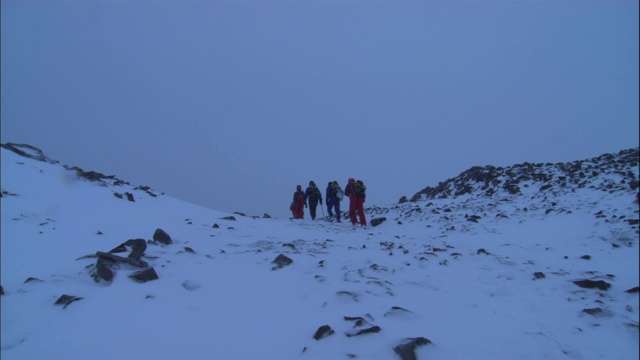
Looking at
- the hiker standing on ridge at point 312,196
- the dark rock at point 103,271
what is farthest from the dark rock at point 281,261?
the hiker standing on ridge at point 312,196

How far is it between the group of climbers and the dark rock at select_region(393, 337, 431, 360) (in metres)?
11.9

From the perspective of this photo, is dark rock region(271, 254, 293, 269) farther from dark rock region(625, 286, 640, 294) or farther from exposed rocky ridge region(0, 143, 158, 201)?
exposed rocky ridge region(0, 143, 158, 201)

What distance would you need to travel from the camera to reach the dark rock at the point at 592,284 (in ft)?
20.8

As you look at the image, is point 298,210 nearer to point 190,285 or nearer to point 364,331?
point 190,285

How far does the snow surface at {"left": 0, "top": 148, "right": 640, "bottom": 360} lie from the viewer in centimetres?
448

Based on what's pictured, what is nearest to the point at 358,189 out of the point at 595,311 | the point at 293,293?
the point at 293,293

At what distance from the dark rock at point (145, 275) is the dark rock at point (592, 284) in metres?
6.76

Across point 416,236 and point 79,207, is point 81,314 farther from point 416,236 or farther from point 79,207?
point 416,236

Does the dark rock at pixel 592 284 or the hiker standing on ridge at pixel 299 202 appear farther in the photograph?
the hiker standing on ridge at pixel 299 202

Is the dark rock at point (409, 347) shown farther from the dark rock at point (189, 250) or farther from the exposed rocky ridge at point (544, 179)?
the exposed rocky ridge at point (544, 179)

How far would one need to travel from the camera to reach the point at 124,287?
5.57m

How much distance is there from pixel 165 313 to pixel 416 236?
8.93 meters

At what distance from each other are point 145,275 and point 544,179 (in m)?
19.4

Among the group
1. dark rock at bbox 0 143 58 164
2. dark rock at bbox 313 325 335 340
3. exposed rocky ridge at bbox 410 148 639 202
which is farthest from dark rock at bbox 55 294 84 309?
exposed rocky ridge at bbox 410 148 639 202
